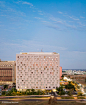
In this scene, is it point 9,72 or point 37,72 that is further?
point 9,72

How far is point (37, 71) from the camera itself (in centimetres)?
4394

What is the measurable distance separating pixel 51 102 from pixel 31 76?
50.5 feet

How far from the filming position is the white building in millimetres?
43656

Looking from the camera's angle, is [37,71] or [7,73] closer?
[37,71]

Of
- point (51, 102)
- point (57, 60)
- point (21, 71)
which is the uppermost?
point (57, 60)

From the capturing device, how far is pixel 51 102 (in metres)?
29.9

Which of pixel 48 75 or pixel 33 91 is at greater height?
pixel 48 75

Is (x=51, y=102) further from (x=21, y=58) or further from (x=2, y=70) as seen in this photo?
(x=2, y=70)

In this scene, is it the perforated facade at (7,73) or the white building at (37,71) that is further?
the perforated facade at (7,73)

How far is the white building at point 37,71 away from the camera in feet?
143

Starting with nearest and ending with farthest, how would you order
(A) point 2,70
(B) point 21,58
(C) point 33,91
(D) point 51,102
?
(D) point 51,102 < (C) point 33,91 < (B) point 21,58 < (A) point 2,70

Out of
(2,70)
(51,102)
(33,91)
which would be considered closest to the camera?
(51,102)

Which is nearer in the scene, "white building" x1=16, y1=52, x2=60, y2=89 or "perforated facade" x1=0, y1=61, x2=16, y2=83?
"white building" x1=16, y1=52, x2=60, y2=89

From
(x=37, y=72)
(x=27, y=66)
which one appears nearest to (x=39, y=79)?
(x=37, y=72)
